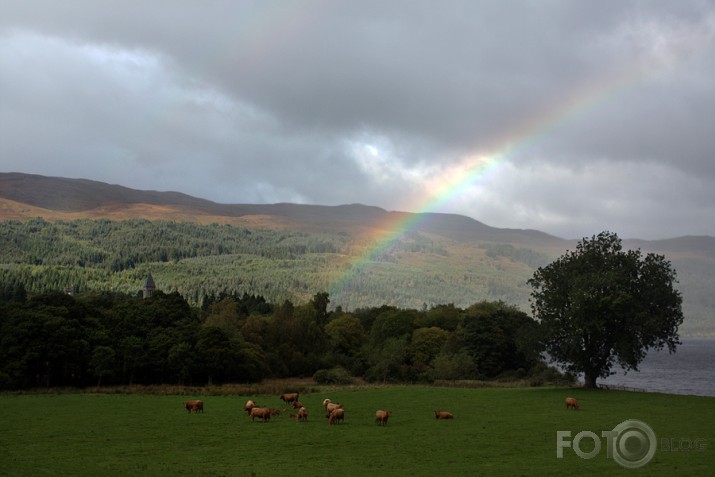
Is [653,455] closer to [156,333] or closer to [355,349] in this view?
[156,333]

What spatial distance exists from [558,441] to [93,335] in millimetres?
60158

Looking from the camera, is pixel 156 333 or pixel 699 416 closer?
pixel 699 416

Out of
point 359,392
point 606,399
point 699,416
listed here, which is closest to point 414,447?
point 699,416

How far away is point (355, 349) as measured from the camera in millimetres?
126188

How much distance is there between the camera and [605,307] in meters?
61.7

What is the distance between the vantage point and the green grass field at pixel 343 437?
2689 cm

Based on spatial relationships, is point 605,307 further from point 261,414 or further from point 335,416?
point 261,414

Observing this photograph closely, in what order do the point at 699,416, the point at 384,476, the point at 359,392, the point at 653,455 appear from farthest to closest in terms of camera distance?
the point at 359,392 < the point at 699,416 < the point at 653,455 < the point at 384,476

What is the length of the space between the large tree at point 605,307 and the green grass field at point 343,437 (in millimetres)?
6988

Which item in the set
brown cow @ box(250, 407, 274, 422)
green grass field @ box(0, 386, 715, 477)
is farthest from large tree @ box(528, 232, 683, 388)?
brown cow @ box(250, 407, 274, 422)

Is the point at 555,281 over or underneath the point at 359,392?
over

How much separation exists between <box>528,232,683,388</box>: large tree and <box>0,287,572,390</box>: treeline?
12.5 ft

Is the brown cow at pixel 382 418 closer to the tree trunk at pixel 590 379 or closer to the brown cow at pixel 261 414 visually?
the brown cow at pixel 261 414

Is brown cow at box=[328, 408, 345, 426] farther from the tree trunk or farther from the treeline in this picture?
the tree trunk
